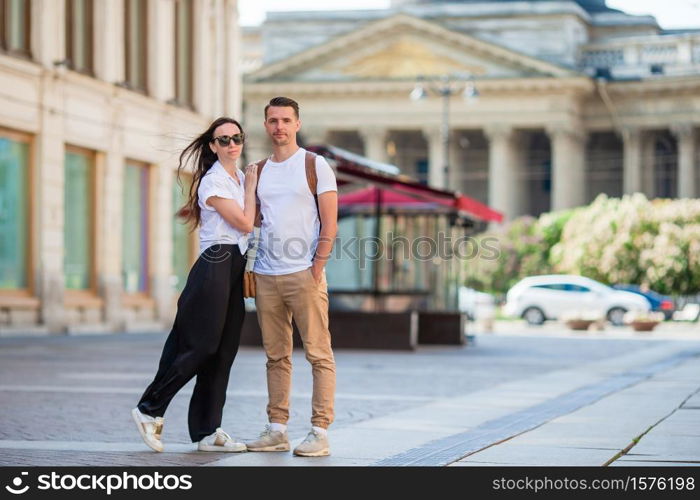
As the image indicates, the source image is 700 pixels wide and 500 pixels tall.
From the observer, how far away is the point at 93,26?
3095 centimetres

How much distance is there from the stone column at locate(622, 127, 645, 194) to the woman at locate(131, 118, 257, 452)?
2999 inches

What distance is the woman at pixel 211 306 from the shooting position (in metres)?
8.80

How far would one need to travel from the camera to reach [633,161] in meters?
84.4

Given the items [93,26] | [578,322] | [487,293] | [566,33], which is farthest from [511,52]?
[93,26]

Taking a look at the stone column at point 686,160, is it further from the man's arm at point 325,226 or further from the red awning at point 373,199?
the man's arm at point 325,226

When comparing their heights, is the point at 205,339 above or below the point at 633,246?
below

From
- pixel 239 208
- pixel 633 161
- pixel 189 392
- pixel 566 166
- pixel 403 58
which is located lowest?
pixel 189 392

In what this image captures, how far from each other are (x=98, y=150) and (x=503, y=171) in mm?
55531

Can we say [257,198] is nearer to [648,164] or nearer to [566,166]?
[566,166]

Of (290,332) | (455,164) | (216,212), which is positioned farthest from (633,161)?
(216,212)

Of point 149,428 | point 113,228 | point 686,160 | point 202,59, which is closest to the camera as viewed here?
point 149,428
